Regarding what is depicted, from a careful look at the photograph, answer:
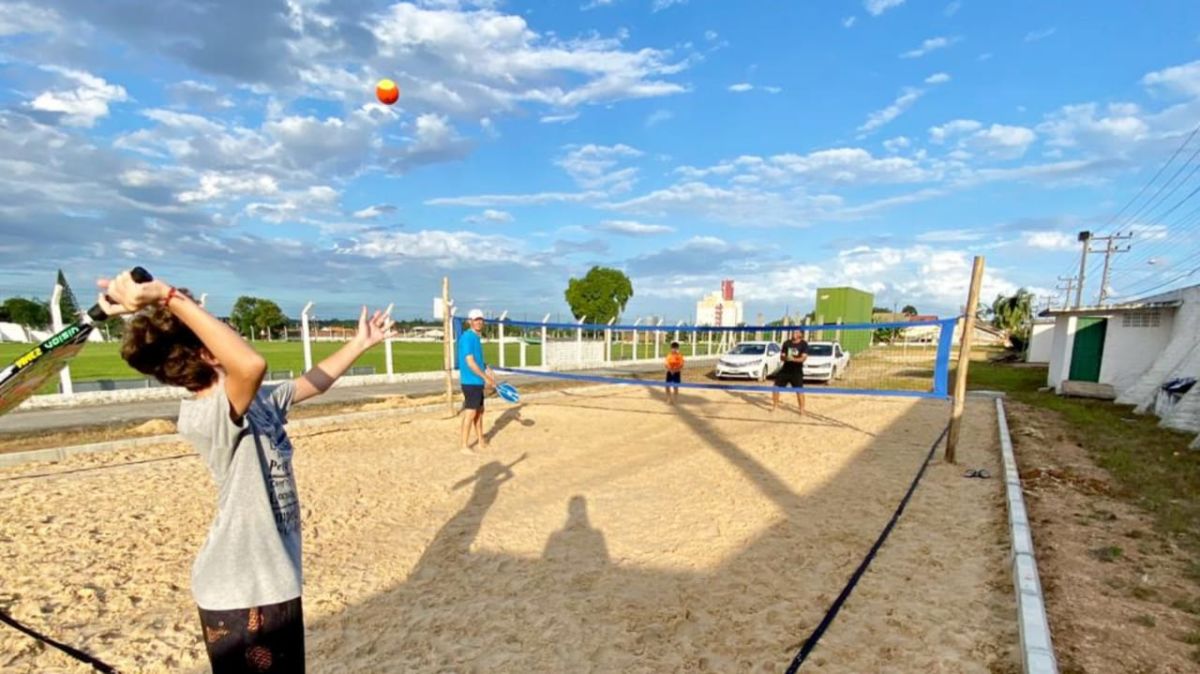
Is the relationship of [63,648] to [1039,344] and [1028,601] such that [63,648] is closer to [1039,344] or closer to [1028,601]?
[1028,601]

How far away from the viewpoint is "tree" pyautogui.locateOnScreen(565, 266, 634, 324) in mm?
51531

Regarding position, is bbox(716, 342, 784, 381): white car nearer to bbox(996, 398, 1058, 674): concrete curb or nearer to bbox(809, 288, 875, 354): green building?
bbox(809, 288, 875, 354): green building

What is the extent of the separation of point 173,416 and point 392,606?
951 cm

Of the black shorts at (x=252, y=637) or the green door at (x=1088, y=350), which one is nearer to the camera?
the black shorts at (x=252, y=637)

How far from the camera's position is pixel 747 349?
20719mm

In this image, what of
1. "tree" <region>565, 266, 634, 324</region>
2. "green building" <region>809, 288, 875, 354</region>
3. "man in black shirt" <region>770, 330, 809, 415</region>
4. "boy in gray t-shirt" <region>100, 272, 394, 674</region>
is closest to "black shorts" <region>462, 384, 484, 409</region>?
"boy in gray t-shirt" <region>100, 272, 394, 674</region>

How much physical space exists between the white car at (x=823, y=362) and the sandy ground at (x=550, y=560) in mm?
10053

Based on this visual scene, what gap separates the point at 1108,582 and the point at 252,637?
5277 millimetres

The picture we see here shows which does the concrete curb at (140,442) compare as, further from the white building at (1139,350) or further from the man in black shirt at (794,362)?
the white building at (1139,350)

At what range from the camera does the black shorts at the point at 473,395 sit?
Answer: 7.75m

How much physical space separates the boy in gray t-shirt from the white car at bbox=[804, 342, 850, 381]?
1715cm

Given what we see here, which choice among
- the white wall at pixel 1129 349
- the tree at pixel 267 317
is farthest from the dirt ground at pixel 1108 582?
the tree at pixel 267 317

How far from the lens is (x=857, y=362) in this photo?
2892 centimetres

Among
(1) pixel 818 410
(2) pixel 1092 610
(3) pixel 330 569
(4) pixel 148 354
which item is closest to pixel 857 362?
(1) pixel 818 410
